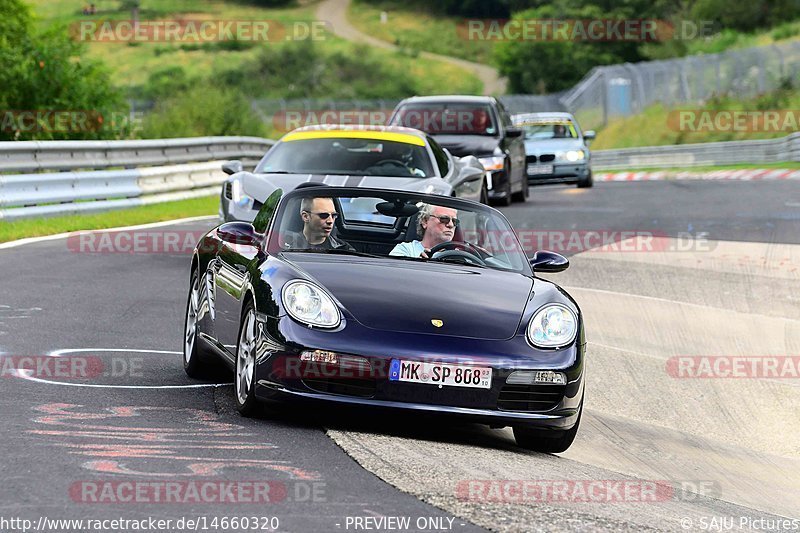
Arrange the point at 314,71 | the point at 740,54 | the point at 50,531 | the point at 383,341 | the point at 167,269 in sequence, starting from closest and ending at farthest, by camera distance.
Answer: the point at 50,531
the point at 383,341
the point at 167,269
the point at 740,54
the point at 314,71

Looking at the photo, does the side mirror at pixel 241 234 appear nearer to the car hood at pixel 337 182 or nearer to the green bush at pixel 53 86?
the car hood at pixel 337 182

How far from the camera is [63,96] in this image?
26.8m

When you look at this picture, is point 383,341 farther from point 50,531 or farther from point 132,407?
point 50,531

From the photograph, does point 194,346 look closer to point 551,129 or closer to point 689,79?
point 551,129

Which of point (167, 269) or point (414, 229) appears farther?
point (167, 269)

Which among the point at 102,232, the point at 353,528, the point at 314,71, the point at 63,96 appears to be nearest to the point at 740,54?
the point at 63,96

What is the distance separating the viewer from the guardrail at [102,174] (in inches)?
725

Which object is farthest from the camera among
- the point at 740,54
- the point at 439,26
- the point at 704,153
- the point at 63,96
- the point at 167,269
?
the point at 439,26

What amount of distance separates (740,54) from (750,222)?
2910 cm

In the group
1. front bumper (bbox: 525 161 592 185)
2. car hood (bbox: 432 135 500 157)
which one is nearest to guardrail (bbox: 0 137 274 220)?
car hood (bbox: 432 135 500 157)

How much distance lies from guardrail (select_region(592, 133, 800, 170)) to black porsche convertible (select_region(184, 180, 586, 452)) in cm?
3302

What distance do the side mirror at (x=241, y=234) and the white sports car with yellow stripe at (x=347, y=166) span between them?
470 cm

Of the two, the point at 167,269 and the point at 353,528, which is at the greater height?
the point at 353,528

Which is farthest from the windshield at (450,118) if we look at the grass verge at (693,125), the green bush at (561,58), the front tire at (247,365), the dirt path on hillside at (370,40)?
the dirt path on hillside at (370,40)
